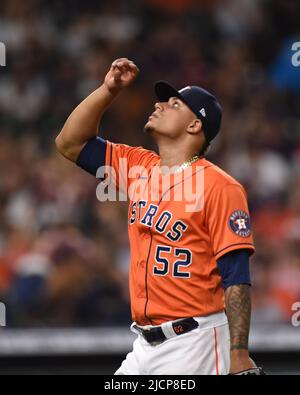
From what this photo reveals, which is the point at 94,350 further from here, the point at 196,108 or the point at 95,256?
the point at 196,108

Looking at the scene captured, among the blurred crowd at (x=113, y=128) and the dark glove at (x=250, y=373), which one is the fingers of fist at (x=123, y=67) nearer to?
the dark glove at (x=250, y=373)

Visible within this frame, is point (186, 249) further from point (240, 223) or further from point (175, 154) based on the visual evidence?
point (175, 154)

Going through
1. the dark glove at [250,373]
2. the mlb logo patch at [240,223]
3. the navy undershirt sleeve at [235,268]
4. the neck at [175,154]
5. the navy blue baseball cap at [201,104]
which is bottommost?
the dark glove at [250,373]

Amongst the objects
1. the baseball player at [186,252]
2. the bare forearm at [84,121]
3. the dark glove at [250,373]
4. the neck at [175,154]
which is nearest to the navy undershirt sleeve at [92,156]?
the bare forearm at [84,121]

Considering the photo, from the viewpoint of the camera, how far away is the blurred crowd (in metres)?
7.71

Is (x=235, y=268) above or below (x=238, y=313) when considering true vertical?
above

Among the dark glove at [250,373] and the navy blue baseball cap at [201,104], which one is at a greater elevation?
the navy blue baseball cap at [201,104]

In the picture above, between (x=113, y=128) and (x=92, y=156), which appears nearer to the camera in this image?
(x=92, y=156)

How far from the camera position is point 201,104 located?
4.34m

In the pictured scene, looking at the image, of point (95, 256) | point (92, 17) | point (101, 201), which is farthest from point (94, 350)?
point (92, 17)

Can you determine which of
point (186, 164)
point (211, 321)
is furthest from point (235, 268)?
point (186, 164)

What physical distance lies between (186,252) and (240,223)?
28cm

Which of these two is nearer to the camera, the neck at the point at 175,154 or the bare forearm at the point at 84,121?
the neck at the point at 175,154

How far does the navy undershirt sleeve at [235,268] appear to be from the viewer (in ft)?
12.5
